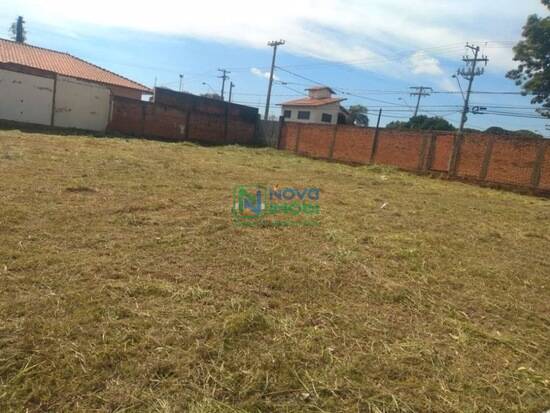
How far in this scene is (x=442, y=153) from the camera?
1594cm

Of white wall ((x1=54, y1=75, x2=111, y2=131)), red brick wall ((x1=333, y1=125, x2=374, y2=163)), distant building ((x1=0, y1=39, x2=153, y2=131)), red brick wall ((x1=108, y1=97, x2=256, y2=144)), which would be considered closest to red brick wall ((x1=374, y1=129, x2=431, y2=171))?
red brick wall ((x1=333, y1=125, x2=374, y2=163))

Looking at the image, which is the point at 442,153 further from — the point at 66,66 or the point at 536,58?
the point at 66,66

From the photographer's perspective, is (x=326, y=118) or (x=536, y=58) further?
(x=326, y=118)

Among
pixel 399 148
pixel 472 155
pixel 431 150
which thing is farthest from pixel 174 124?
pixel 472 155

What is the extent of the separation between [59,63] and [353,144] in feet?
56.2

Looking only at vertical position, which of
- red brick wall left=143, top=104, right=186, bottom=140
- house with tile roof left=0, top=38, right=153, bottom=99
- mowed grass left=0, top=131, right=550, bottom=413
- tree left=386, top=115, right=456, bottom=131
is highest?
tree left=386, top=115, right=456, bottom=131

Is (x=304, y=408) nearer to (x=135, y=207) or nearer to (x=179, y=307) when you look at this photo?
(x=179, y=307)

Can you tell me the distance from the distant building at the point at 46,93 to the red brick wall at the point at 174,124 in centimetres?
79

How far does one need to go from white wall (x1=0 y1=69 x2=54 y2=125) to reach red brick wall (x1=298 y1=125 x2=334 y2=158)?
11.6 m

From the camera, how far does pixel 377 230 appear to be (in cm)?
566

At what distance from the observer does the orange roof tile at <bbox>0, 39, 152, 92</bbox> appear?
67.5ft

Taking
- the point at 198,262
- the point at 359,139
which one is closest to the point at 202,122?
the point at 359,139

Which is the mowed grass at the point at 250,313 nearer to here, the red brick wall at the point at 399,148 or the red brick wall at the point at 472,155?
the red brick wall at the point at 472,155

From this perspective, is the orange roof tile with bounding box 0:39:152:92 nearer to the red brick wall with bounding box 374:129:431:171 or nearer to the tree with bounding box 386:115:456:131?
the red brick wall with bounding box 374:129:431:171
